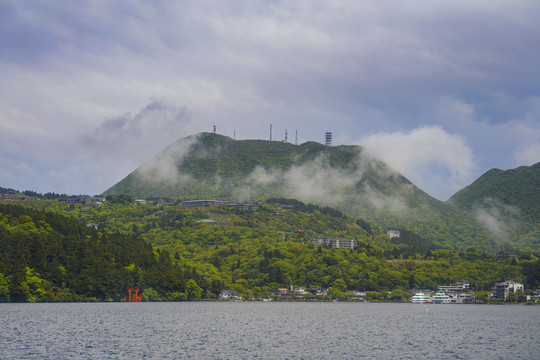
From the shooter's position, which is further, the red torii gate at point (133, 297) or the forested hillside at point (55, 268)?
the red torii gate at point (133, 297)

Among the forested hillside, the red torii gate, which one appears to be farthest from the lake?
the red torii gate

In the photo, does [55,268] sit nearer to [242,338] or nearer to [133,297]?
[133,297]

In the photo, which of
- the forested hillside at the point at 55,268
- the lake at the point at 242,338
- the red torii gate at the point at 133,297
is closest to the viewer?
the lake at the point at 242,338

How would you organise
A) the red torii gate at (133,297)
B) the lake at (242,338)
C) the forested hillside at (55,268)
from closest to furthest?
the lake at (242,338), the forested hillside at (55,268), the red torii gate at (133,297)

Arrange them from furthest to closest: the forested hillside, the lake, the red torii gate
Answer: the red torii gate < the forested hillside < the lake

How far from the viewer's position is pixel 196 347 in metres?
80.0

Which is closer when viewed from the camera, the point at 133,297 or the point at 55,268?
the point at 55,268

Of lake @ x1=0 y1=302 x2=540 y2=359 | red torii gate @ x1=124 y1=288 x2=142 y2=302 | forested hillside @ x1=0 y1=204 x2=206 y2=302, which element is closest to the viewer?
lake @ x1=0 y1=302 x2=540 y2=359

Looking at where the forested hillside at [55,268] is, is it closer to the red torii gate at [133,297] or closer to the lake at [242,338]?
the red torii gate at [133,297]

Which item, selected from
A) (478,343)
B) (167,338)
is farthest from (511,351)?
(167,338)

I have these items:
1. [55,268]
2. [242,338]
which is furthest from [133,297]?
[242,338]

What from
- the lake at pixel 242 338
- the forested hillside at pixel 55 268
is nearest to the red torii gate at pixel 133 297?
the forested hillside at pixel 55 268

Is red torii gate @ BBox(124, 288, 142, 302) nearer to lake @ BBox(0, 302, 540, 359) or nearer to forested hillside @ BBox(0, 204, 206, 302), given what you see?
forested hillside @ BBox(0, 204, 206, 302)

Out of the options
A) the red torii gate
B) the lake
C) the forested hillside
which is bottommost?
the lake
